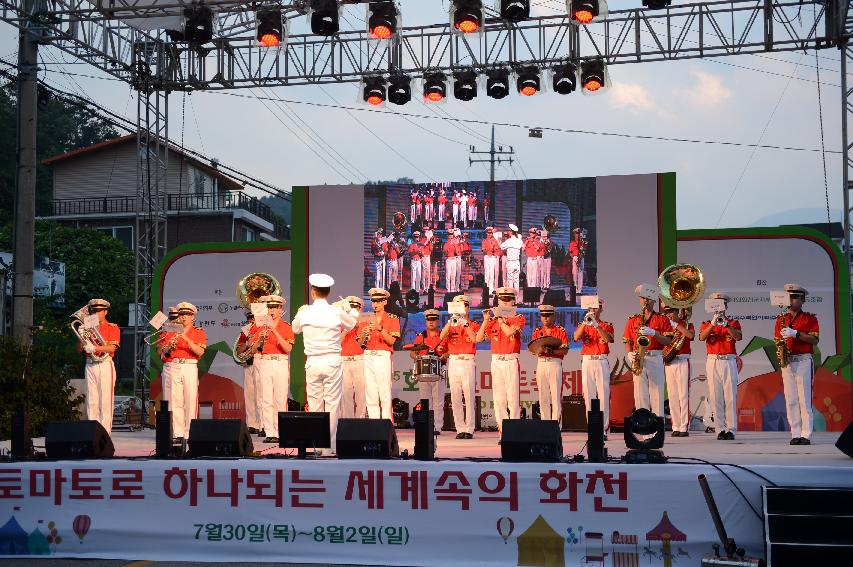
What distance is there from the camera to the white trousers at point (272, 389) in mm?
11734

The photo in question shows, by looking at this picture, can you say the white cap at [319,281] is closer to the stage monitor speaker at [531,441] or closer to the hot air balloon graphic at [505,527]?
the stage monitor speaker at [531,441]

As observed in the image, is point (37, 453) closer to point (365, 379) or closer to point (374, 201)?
point (365, 379)

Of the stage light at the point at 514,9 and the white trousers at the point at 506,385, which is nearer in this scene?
the stage light at the point at 514,9

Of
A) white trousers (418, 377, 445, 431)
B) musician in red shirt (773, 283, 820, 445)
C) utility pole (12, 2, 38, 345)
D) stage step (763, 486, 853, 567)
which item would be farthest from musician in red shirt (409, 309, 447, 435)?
stage step (763, 486, 853, 567)

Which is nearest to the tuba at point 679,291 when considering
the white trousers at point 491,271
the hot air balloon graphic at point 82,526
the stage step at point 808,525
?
the white trousers at point 491,271

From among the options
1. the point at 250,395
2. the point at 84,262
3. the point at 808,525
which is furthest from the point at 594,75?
the point at 84,262

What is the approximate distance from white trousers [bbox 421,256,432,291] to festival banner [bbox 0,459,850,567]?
7472 millimetres

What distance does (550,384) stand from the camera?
12.5m

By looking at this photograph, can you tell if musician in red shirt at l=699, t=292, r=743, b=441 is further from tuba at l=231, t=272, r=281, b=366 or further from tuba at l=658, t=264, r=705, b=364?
tuba at l=231, t=272, r=281, b=366

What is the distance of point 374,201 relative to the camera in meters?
15.4

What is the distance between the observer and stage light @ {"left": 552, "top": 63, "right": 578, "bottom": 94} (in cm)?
1454

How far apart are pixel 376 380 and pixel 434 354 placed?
3.96 ft

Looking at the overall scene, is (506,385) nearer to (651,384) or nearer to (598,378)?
(598,378)

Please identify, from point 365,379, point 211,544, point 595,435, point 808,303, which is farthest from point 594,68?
point 211,544
